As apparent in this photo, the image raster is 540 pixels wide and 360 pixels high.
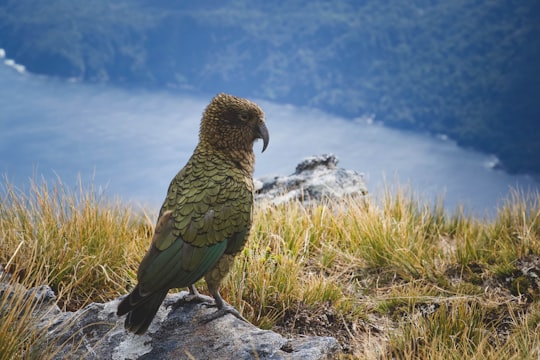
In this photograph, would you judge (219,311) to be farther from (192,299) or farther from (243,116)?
(243,116)

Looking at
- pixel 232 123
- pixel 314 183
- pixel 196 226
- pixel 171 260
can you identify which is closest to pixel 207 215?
pixel 196 226

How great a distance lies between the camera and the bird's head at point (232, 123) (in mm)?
3461

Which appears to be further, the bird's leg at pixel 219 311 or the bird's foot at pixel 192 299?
the bird's foot at pixel 192 299

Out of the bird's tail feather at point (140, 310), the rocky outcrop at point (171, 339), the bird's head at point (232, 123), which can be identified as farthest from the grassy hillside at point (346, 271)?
the bird's head at point (232, 123)

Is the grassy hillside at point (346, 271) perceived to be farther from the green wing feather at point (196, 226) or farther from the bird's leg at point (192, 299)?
the green wing feather at point (196, 226)

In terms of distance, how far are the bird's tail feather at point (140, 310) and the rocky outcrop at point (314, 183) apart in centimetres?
312

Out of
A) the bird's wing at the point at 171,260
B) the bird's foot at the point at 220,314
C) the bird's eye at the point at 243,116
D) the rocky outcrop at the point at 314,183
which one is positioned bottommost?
the bird's foot at the point at 220,314

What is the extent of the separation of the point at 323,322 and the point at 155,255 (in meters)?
1.49

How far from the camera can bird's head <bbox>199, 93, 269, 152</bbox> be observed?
346 cm

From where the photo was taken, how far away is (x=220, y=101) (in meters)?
→ 3.49

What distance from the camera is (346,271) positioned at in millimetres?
5047

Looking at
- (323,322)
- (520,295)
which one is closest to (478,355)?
(323,322)

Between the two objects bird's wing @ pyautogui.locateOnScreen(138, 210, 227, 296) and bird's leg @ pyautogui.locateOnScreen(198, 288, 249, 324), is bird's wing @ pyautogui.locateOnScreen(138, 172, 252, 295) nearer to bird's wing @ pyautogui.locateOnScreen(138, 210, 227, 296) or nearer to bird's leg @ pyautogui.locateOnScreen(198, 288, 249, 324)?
bird's wing @ pyautogui.locateOnScreen(138, 210, 227, 296)

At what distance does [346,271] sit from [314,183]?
63.9 inches
